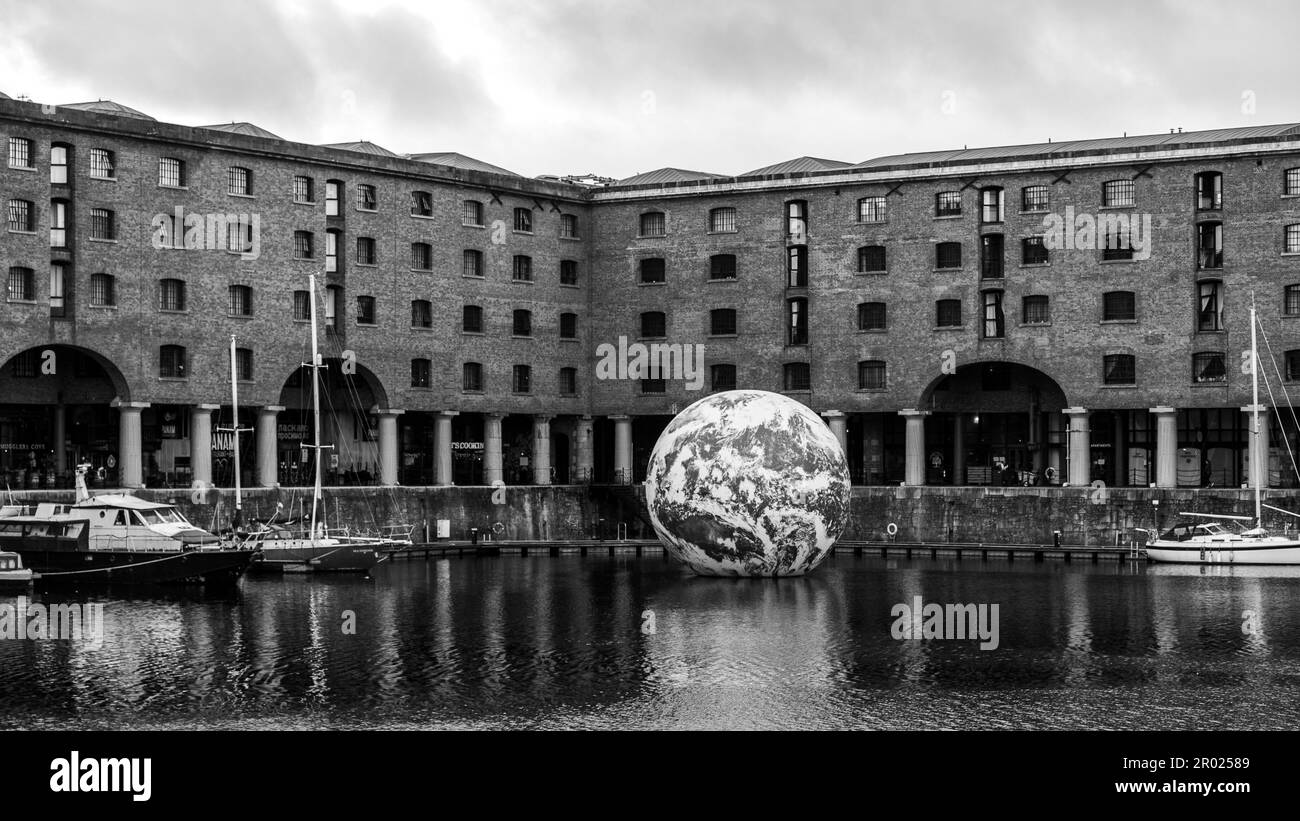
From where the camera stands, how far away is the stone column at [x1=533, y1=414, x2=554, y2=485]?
238ft

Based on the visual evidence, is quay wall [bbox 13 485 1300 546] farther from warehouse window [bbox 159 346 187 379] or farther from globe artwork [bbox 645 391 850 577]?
globe artwork [bbox 645 391 850 577]

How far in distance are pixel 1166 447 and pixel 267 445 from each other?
114ft

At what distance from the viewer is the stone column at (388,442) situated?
67.5 m

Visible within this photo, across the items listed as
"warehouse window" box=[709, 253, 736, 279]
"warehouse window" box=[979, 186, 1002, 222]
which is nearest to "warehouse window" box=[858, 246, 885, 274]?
"warehouse window" box=[979, 186, 1002, 222]

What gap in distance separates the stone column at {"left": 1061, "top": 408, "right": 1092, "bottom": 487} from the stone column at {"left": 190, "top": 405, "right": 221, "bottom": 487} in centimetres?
3315

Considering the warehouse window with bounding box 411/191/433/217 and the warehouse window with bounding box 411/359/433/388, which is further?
the warehouse window with bounding box 411/359/433/388

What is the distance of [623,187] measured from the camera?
74000mm

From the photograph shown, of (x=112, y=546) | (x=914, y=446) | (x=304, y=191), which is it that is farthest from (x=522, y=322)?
(x=112, y=546)

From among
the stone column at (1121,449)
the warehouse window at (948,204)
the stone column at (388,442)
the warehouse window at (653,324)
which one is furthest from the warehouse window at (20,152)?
the stone column at (1121,449)

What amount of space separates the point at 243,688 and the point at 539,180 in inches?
1811

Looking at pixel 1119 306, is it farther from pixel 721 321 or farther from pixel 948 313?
pixel 721 321

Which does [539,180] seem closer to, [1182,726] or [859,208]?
[859,208]
